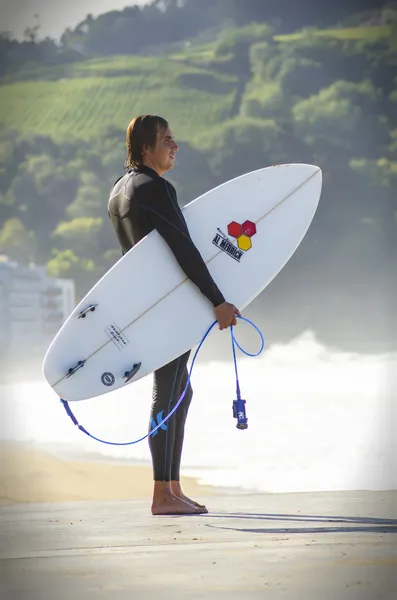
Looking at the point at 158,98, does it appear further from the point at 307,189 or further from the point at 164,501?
the point at 164,501

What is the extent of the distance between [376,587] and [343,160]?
1.95m

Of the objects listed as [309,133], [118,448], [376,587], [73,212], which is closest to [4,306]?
[73,212]

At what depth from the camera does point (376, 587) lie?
152 centimetres

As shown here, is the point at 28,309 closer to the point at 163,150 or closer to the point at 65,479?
the point at 65,479

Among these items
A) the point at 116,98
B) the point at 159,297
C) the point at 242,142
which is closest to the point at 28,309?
the point at 116,98

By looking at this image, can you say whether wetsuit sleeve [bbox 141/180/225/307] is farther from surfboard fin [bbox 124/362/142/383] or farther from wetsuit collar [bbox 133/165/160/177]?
surfboard fin [bbox 124/362/142/383]

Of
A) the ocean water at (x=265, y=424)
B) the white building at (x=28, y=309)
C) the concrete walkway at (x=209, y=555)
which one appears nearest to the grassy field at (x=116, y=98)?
the white building at (x=28, y=309)

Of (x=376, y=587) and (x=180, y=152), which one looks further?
(x=180, y=152)

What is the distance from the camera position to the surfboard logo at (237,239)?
218cm

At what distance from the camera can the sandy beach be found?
112 inches

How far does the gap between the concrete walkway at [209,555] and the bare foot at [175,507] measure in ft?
0.13

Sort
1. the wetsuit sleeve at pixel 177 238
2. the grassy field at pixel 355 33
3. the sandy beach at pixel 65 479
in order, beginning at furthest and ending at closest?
the grassy field at pixel 355 33
the sandy beach at pixel 65 479
the wetsuit sleeve at pixel 177 238

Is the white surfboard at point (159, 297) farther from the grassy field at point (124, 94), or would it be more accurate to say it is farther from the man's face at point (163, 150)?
the grassy field at point (124, 94)

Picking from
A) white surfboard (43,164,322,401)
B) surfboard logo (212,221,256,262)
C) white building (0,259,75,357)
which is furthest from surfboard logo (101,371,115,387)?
white building (0,259,75,357)
